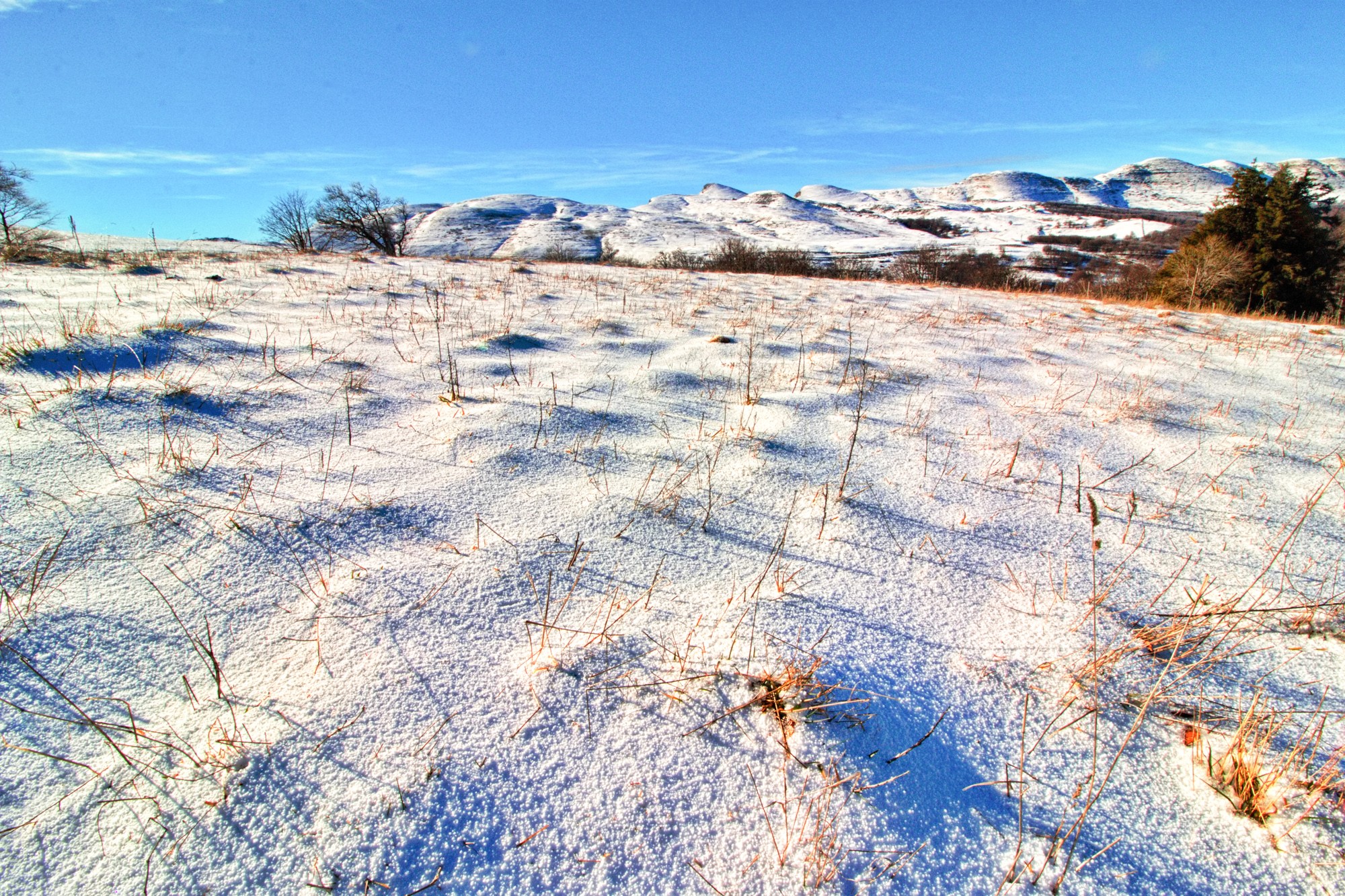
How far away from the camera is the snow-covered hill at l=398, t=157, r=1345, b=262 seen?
58.3 meters

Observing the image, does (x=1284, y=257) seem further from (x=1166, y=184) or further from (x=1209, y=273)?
(x=1166, y=184)

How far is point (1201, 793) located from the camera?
119 centimetres

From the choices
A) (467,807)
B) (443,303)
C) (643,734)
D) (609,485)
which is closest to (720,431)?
(609,485)

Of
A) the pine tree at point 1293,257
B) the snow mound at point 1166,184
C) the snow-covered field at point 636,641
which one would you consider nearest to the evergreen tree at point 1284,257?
the pine tree at point 1293,257

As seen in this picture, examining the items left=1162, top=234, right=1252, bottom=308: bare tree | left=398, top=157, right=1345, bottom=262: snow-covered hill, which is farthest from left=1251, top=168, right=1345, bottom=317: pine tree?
left=398, top=157, right=1345, bottom=262: snow-covered hill

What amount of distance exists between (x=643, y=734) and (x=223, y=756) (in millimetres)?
813

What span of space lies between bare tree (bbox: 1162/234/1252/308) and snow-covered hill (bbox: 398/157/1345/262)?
2845cm

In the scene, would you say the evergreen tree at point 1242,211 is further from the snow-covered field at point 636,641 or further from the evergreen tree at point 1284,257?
the snow-covered field at point 636,641

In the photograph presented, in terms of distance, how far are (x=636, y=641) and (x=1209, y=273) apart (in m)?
15.1

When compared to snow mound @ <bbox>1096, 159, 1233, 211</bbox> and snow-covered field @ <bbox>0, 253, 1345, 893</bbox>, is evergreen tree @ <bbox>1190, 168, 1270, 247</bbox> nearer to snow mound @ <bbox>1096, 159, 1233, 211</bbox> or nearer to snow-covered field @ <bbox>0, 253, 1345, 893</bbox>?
snow-covered field @ <bbox>0, 253, 1345, 893</bbox>

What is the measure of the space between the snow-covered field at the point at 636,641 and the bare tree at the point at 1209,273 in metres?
11.1

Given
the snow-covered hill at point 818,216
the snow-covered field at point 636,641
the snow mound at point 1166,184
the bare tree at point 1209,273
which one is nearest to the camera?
the snow-covered field at point 636,641

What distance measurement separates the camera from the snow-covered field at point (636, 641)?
1046mm

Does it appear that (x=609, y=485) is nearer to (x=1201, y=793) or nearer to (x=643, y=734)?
(x=643, y=734)
